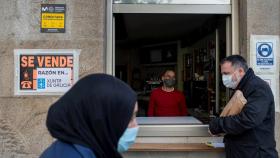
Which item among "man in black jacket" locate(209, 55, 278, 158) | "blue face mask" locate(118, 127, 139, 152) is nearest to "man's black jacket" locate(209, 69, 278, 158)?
"man in black jacket" locate(209, 55, 278, 158)

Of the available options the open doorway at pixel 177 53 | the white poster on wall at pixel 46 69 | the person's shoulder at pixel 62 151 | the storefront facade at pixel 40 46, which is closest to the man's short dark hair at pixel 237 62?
the storefront facade at pixel 40 46

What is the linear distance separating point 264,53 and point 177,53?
5.21 meters

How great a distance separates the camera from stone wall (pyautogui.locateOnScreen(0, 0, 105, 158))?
4438mm

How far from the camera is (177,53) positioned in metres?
9.73

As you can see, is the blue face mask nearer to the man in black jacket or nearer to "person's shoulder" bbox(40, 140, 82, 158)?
"person's shoulder" bbox(40, 140, 82, 158)

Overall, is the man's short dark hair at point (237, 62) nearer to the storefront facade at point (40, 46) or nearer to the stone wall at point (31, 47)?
the storefront facade at point (40, 46)

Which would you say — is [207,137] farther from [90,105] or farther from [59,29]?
[90,105]

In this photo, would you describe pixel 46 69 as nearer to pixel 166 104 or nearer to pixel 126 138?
pixel 166 104

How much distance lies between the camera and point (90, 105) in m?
1.55

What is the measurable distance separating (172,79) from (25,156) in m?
2.32

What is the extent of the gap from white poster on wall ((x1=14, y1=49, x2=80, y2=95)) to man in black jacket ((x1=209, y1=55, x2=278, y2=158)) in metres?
1.63

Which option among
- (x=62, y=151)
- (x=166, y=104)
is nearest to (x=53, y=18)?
(x=166, y=104)

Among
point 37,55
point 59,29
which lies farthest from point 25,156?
point 59,29

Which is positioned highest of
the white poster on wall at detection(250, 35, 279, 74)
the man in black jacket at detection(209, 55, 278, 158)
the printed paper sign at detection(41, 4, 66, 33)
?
the printed paper sign at detection(41, 4, 66, 33)
